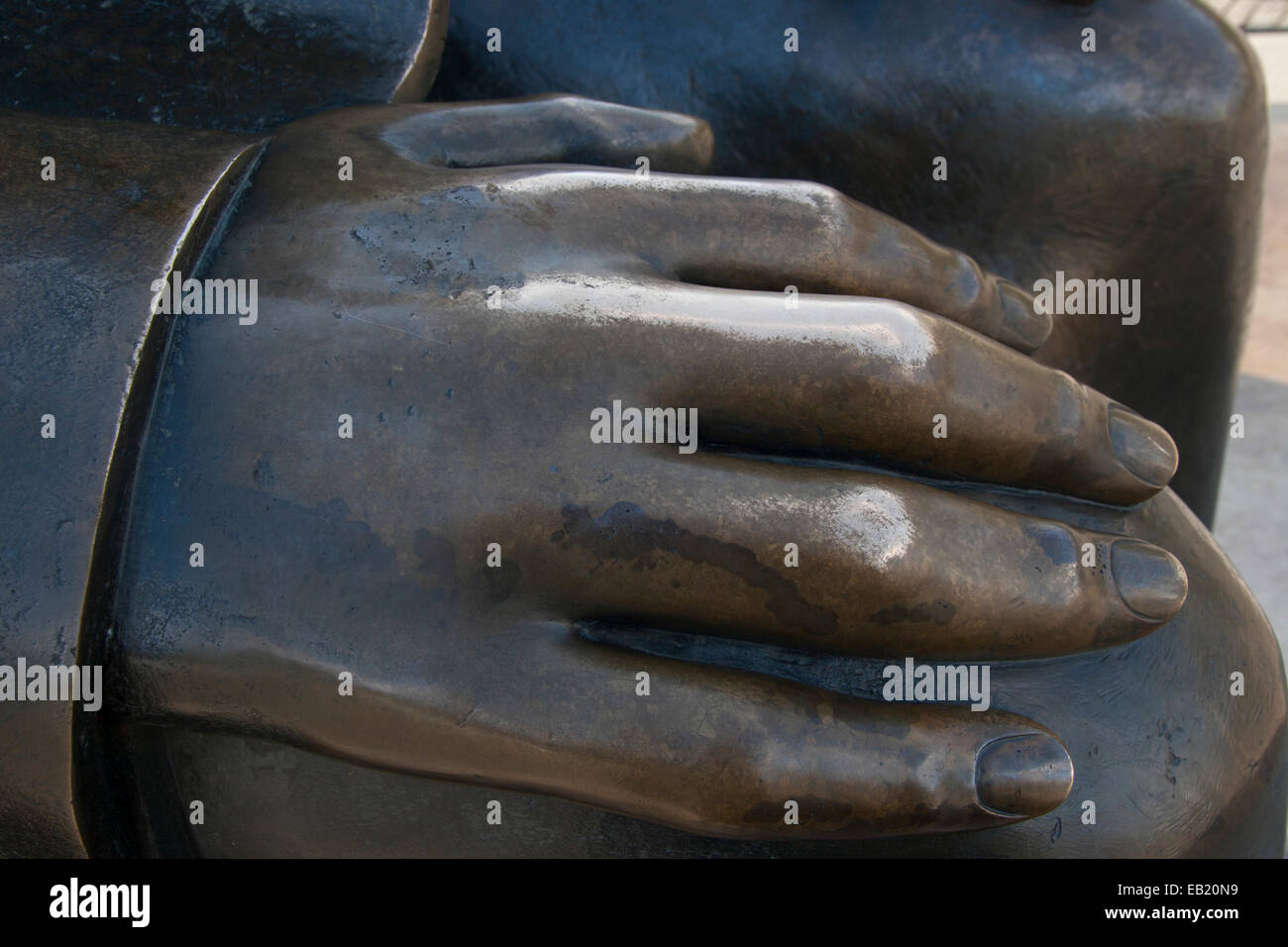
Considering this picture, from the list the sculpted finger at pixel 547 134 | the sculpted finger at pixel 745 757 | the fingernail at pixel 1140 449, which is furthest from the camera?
the sculpted finger at pixel 547 134

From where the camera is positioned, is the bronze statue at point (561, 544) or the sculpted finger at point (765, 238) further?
the sculpted finger at point (765, 238)

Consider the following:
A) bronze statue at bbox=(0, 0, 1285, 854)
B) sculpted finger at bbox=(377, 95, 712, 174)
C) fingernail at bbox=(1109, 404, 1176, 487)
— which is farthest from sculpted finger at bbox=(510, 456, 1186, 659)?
sculpted finger at bbox=(377, 95, 712, 174)

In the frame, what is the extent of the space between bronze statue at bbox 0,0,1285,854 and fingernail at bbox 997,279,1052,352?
0.10 m

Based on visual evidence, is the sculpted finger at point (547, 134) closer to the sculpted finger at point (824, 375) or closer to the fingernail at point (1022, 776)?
the sculpted finger at point (824, 375)

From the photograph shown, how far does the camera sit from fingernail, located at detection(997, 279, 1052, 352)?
1.00m

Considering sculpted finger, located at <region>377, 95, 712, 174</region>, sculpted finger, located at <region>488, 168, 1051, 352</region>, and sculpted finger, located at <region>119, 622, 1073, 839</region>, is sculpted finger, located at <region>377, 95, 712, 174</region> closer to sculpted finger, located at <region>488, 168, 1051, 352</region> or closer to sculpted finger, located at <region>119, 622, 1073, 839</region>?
sculpted finger, located at <region>488, 168, 1051, 352</region>

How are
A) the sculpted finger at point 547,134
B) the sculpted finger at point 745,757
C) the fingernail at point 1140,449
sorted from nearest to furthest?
the sculpted finger at point 745,757, the fingernail at point 1140,449, the sculpted finger at point 547,134

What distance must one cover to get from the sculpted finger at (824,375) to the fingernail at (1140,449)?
56mm

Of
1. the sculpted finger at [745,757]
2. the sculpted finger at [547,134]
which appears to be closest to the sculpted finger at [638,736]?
the sculpted finger at [745,757]

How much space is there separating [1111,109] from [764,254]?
46 cm

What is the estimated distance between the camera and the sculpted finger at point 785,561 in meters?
0.78

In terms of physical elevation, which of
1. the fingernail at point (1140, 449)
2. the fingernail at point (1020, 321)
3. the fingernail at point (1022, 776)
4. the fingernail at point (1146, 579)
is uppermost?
the fingernail at point (1020, 321)

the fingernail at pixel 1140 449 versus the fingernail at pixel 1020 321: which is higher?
the fingernail at pixel 1020 321

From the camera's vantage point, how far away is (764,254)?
919 millimetres
